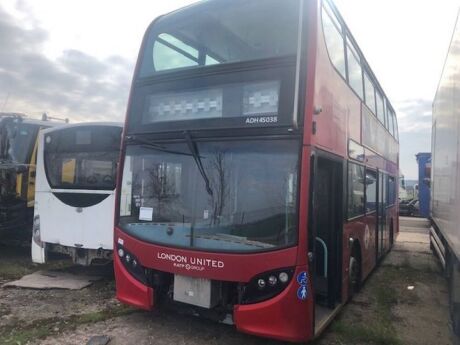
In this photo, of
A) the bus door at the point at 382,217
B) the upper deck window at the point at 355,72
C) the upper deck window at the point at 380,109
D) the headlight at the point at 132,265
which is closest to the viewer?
the headlight at the point at 132,265

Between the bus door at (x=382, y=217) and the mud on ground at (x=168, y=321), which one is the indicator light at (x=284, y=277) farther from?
the bus door at (x=382, y=217)

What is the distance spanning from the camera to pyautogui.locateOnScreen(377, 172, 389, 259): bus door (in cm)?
852

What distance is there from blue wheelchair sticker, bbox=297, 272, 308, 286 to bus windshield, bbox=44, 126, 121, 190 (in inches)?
155

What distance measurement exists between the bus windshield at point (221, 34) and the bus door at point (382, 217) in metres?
4.65

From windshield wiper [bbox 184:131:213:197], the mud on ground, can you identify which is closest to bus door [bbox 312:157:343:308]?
the mud on ground

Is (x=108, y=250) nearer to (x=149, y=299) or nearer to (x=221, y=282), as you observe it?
(x=149, y=299)

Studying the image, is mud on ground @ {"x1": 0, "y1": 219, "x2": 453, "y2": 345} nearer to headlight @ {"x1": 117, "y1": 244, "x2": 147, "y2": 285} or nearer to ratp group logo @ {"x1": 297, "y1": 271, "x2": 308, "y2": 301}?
headlight @ {"x1": 117, "y1": 244, "x2": 147, "y2": 285}

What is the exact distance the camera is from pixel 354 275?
21.2 ft

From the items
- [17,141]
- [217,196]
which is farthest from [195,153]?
[17,141]

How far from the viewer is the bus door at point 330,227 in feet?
17.9

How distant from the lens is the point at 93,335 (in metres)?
4.87

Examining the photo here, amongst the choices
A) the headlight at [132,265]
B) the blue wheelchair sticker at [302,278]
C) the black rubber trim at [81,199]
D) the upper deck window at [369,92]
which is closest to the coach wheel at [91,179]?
the black rubber trim at [81,199]

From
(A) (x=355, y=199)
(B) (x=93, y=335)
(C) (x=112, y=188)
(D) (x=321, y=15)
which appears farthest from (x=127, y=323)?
(D) (x=321, y=15)

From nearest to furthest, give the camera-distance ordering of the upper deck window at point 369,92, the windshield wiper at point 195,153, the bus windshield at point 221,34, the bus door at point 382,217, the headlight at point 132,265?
1. the windshield wiper at point 195,153
2. the bus windshield at point 221,34
3. the headlight at point 132,265
4. the upper deck window at point 369,92
5. the bus door at point 382,217
